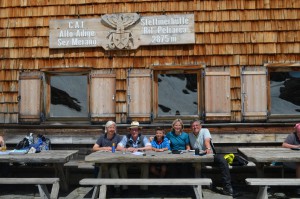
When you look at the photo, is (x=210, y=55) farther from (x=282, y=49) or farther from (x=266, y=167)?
(x=266, y=167)

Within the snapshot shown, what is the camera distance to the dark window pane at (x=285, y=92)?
302 inches

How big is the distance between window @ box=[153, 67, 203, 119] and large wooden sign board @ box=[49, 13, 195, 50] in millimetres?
728

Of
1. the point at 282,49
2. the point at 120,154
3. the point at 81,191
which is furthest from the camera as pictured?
the point at 282,49

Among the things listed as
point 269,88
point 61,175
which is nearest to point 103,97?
point 61,175

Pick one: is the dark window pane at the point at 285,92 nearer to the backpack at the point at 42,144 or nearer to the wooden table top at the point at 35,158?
the wooden table top at the point at 35,158

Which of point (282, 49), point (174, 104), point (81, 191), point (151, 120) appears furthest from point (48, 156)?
point (282, 49)

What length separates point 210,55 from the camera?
7516 mm

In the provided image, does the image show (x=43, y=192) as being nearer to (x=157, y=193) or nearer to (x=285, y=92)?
(x=157, y=193)

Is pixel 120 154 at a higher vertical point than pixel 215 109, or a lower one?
lower

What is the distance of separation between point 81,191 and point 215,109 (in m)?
3.15

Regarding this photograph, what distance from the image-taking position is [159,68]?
299 inches

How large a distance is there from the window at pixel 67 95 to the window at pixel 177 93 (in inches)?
63.9

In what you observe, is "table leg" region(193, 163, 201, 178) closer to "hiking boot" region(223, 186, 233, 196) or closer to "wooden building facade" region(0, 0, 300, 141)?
"hiking boot" region(223, 186, 233, 196)

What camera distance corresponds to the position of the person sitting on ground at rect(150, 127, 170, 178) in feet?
19.7
